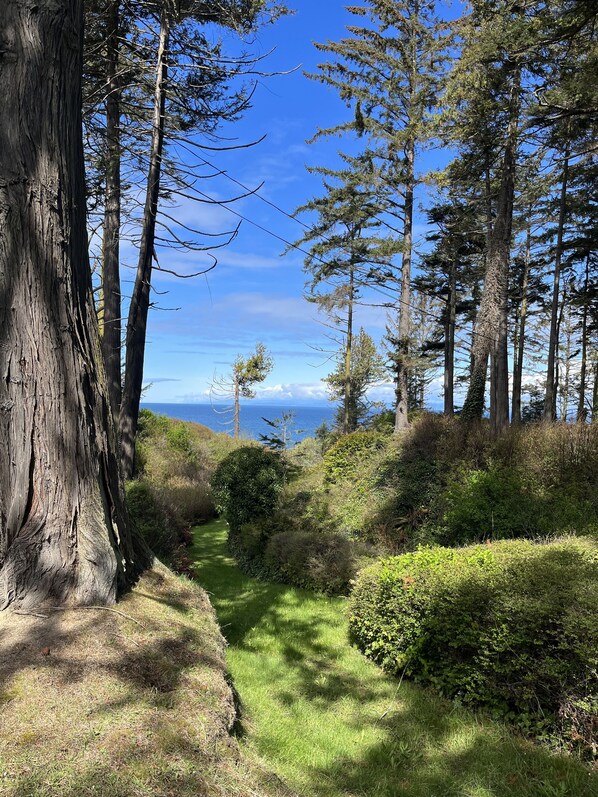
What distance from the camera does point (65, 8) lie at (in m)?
2.80

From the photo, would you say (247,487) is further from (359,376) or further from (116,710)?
(359,376)

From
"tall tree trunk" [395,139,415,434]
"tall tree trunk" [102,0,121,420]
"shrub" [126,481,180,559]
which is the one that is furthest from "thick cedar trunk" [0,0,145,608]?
"tall tree trunk" [395,139,415,434]

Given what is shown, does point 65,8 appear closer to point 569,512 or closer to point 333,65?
point 569,512

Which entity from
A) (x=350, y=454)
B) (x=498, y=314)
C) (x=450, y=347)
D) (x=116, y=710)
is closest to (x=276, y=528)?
(x=350, y=454)

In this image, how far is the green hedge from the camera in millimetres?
3357

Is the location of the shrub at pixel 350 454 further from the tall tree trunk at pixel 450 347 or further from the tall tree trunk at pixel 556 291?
the tall tree trunk at pixel 450 347

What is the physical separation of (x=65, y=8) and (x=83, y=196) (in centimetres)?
110

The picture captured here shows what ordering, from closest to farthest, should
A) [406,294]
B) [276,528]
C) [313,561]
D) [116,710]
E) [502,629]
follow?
[116,710]
[502,629]
[313,561]
[276,528]
[406,294]

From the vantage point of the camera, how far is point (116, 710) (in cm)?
209

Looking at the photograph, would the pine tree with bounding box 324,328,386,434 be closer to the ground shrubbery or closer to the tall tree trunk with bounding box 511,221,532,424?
the tall tree trunk with bounding box 511,221,532,424

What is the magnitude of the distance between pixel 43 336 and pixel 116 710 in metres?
2.10

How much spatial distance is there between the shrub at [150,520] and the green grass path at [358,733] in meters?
1.75

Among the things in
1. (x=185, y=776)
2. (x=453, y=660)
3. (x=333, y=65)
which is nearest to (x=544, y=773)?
(x=453, y=660)

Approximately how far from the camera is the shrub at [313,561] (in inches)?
274
